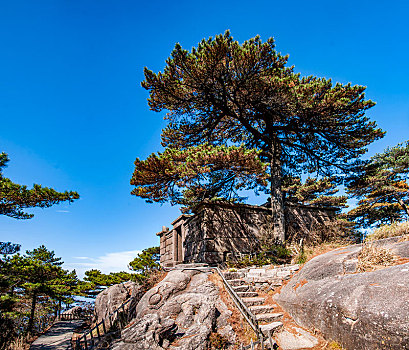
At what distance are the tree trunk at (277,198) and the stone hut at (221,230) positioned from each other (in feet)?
1.92

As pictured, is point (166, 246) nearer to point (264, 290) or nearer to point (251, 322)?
point (264, 290)

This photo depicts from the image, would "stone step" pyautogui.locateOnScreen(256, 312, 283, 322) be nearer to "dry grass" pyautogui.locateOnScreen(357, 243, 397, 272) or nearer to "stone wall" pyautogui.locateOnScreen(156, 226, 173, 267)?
"dry grass" pyautogui.locateOnScreen(357, 243, 397, 272)

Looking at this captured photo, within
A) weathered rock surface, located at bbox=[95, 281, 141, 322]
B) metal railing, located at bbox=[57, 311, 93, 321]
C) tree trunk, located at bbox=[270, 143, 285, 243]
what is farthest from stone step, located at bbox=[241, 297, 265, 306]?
metal railing, located at bbox=[57, 311, 93, 321]

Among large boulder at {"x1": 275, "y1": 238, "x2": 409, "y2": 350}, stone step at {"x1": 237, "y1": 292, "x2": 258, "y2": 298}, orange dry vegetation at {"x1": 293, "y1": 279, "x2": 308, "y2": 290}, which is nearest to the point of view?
large boulder at {"x1": 275, "y1": 238, "x2": 409, "y2": 350}

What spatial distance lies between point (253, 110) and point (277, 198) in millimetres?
4907

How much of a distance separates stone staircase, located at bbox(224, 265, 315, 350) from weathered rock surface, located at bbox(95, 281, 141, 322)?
3.85m

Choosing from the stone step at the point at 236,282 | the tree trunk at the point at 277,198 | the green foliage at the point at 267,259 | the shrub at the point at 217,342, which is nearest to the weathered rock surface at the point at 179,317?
the shrub at the point at 217,342

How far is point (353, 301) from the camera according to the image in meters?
4.49

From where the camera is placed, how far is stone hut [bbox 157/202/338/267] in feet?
36.1

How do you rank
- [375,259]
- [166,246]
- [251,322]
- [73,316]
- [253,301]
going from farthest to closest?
[73,316], [166,246], [253,301], [375,259], [251,322]

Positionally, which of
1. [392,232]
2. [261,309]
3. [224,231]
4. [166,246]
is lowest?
[261,309]

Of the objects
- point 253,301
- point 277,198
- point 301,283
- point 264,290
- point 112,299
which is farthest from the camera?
point 277,198

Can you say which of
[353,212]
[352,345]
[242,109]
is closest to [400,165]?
[353,212]

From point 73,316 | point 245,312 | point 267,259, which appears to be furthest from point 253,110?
point 73,316
